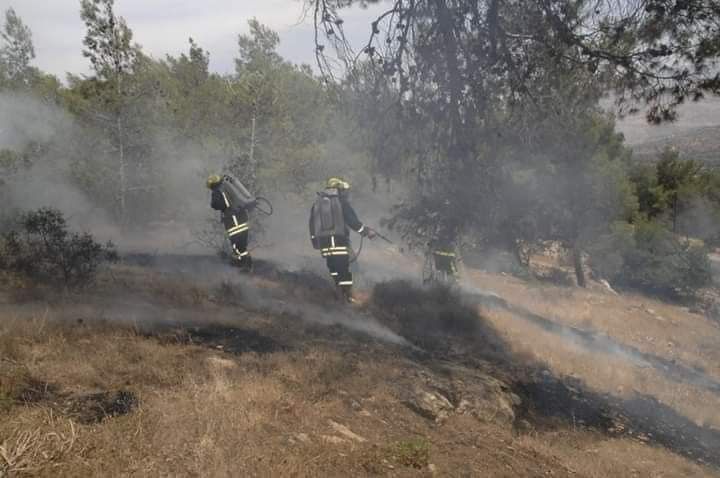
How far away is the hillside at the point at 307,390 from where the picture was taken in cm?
334

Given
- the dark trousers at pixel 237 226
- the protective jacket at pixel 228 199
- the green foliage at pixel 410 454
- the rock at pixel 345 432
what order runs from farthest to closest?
1. the dark trousers at pixel 237 226
2. the protective jacket at pixel 228 199
3. the rock at pixel 345 432
4. the green foliage at pixel 410 454

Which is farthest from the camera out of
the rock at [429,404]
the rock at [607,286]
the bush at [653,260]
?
the rock at [607,286]

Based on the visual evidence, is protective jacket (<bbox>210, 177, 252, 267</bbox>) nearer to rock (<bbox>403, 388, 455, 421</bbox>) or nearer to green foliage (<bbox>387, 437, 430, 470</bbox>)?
rock (<bbox>403, 388, 455, 421</bbox>)

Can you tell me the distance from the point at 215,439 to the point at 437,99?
4.78m

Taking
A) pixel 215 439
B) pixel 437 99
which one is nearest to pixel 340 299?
pixel 437 99

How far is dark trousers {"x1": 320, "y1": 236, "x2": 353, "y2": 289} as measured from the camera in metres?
8.32

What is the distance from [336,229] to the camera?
8.32 meters

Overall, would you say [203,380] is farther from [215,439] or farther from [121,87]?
[121,87]

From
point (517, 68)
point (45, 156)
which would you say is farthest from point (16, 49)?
point (517, 68)

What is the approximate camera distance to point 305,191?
1627cm

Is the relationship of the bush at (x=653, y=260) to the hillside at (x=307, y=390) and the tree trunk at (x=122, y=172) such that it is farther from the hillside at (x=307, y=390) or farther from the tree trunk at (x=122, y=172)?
the tree trunk at (x=122, y=172)

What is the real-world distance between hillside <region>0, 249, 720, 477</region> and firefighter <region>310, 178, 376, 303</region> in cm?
51

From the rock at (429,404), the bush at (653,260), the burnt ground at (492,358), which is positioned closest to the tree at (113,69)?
the burnt ground at (492,358)

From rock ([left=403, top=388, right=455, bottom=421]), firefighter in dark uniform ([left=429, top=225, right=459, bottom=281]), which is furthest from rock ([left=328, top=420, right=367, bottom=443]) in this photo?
firefighter in dark uniform ([left=429, top=225, right=459, bottom=281])
